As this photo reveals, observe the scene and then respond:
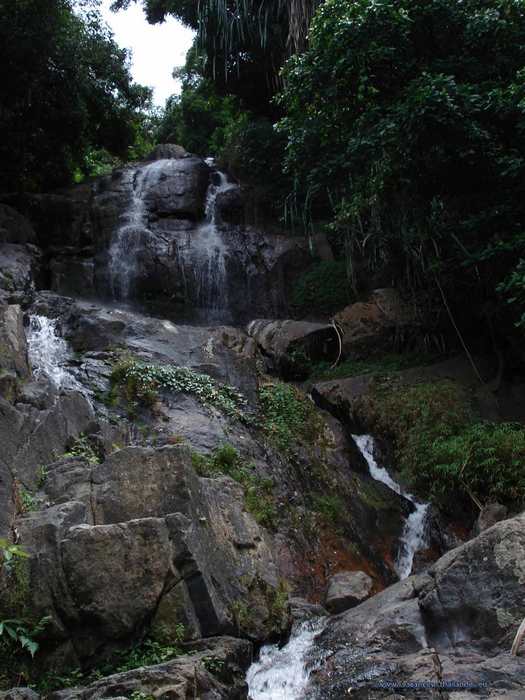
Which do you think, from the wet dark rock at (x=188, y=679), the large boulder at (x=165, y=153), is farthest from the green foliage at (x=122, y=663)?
the large boulder at (x=165, y=153)

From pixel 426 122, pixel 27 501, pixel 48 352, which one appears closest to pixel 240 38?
pixel 426 122

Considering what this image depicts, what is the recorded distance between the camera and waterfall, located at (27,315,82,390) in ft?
33.4

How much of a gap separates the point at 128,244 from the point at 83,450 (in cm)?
1020

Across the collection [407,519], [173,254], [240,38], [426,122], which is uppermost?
[240,38]

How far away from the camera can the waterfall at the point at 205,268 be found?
1691 centimetres

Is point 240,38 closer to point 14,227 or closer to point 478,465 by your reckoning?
point 14,227

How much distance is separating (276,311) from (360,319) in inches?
116

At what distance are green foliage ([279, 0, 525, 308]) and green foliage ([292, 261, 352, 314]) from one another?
3.83 m

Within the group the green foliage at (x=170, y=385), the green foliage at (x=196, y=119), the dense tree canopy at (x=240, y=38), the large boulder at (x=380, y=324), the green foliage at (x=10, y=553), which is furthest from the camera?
the green foliage at (x=196, y=119)

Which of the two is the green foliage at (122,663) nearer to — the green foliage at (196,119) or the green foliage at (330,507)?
the green foliage at (330,507)

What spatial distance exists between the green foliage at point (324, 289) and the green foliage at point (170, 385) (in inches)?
242

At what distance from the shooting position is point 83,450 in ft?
25.8

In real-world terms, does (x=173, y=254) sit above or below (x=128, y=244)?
below

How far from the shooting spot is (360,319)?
14.9 meters
